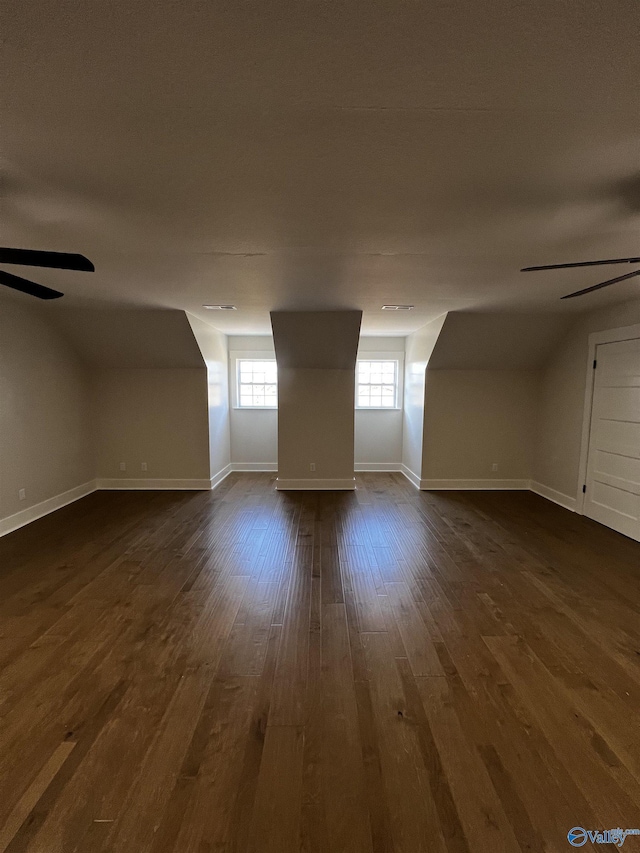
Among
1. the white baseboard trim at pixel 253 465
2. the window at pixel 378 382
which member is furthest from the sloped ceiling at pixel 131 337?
the window at pixel 378 382

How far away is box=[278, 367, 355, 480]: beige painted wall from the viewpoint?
18.4ft

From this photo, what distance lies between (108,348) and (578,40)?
17.7 feet

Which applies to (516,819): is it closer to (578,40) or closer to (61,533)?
(578,40)

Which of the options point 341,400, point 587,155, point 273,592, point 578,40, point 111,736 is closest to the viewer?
point 578,40

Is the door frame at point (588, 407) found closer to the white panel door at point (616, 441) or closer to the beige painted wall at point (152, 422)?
the white panel door at point (616, 441)

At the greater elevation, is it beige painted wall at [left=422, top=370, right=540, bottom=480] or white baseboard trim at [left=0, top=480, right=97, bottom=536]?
beige painted wall at [left=422, top=370, right=540, bottom=480]

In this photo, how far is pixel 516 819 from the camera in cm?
133

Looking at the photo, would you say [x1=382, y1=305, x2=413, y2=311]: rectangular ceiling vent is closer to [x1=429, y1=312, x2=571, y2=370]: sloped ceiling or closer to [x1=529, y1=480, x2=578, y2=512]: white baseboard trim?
[x1=429, y1=312, x2=571, y2=370]: sloped ceiling

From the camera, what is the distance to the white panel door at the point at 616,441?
151 inches

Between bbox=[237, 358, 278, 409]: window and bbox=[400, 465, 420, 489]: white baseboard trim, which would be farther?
bbox=[237, 358, 278, 409]: window

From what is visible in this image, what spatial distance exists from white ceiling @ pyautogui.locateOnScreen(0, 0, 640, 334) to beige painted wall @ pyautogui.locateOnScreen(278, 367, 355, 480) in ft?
9.78

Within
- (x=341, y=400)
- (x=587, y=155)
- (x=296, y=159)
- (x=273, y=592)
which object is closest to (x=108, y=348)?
(x=341, y=400)

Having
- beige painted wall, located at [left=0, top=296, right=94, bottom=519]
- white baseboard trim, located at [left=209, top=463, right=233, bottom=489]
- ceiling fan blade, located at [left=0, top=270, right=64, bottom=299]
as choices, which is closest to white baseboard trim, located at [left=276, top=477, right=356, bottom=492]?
white baseboard trim, located at [left=209, top=463, right=233, bottom=489]

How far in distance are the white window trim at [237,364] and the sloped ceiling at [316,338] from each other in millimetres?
1470
